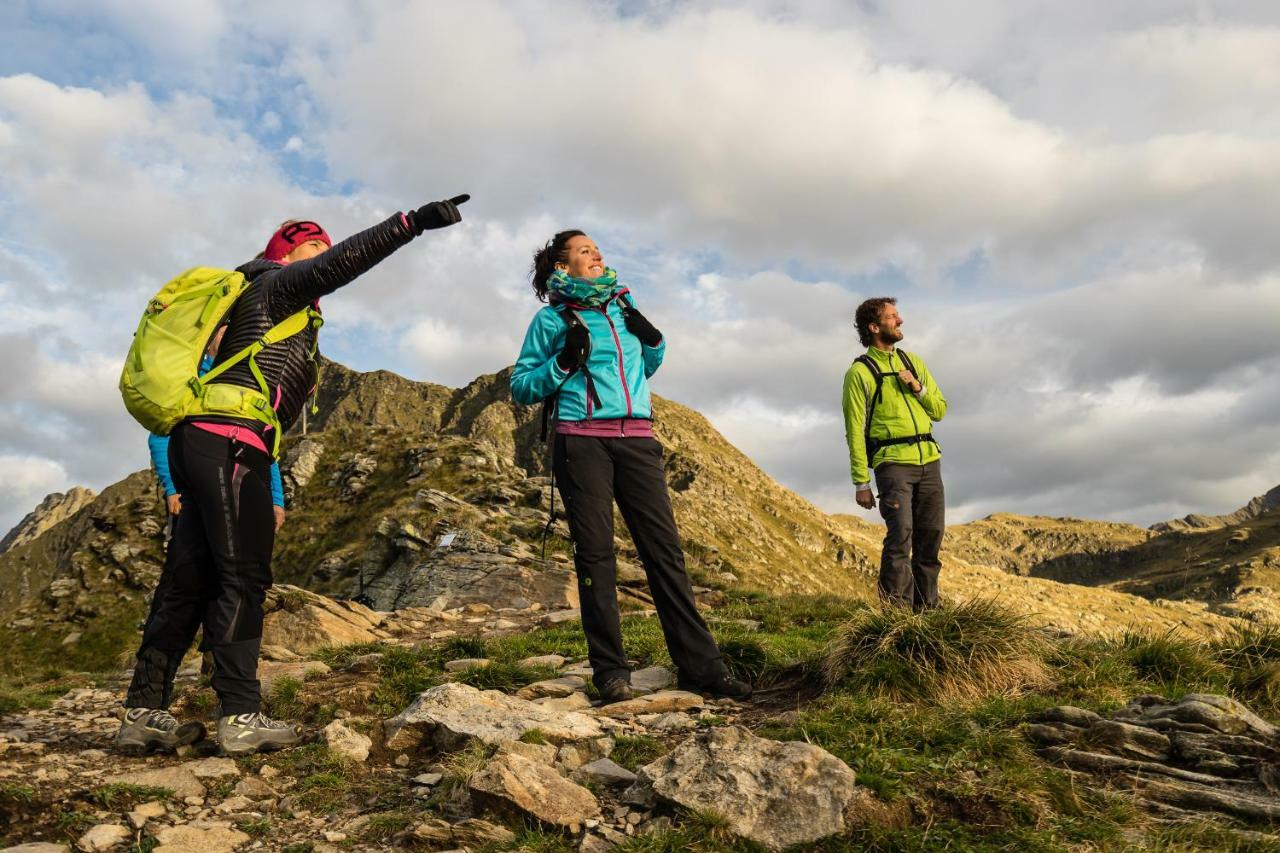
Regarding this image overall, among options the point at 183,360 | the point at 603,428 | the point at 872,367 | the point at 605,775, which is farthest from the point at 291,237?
the point at 872,367

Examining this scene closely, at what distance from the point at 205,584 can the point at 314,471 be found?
29222mm

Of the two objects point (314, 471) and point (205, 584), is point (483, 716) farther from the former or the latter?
point (314, 471)

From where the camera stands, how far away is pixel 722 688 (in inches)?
263

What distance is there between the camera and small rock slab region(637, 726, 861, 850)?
3.85m

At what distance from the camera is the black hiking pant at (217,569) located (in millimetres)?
5516

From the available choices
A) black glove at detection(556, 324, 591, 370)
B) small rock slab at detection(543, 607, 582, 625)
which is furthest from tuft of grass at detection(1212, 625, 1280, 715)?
small rock slab at detection(543, 607, 582, 625)

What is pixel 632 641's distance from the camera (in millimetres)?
9438

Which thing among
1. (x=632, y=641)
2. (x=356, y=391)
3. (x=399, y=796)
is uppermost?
(x=356, y=391)

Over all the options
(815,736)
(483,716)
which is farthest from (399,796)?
(815,736)

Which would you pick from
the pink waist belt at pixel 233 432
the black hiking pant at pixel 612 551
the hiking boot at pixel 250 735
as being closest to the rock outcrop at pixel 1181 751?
the black hiking pant at pixel 612 551

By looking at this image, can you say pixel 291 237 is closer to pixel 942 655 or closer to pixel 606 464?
pixel 606 464

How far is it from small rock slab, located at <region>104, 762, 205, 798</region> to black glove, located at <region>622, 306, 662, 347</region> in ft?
14.9

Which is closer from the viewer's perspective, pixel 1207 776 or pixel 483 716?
pixel 1207 776

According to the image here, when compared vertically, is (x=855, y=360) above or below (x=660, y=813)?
above
